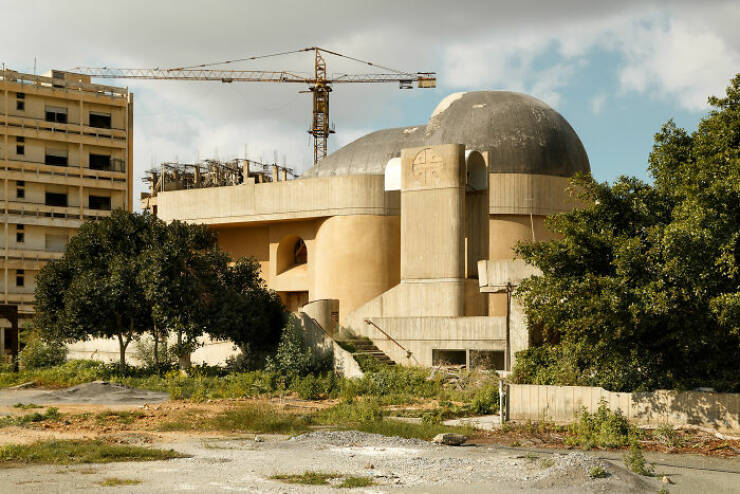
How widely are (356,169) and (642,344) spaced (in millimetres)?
32324

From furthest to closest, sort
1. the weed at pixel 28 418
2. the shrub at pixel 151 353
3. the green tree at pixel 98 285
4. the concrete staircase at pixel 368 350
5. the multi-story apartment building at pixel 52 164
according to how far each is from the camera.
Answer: the multi-story apartment building at pixel 52 164 → the shrub at pixel 151 353 → the concrete staircase at pixel 368 350 → the green tree at pixel 98 285 → the weed at pixel 28 418

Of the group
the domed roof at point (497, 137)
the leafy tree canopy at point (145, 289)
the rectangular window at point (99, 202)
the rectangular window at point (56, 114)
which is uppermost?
the rectangular window at point (56, 114)

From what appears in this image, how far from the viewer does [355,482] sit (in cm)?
1395

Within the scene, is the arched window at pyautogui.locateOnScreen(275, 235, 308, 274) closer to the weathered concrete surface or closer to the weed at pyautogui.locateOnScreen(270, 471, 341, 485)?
the weathered concrete surface

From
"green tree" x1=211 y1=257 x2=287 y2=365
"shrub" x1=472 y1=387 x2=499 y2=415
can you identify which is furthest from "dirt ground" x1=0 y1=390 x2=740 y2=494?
"green tree" x1=211 y1=257 x2=287 y2=365

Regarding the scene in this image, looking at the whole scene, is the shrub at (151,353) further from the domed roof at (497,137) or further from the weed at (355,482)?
the weed at (355,482)

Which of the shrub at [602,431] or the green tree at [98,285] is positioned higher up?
the green tree at [98,285]

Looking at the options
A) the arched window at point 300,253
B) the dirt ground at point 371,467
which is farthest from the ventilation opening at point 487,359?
the arched window at point 300,253

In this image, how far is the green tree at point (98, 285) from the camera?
35156mm

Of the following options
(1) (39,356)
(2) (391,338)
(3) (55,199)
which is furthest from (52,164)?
(2) (391,338)

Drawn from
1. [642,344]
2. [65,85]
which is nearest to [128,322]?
[642,344]

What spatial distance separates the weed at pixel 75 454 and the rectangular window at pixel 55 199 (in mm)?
51072

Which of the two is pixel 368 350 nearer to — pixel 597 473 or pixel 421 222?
pixel 421 222

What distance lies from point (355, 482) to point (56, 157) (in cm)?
5789
